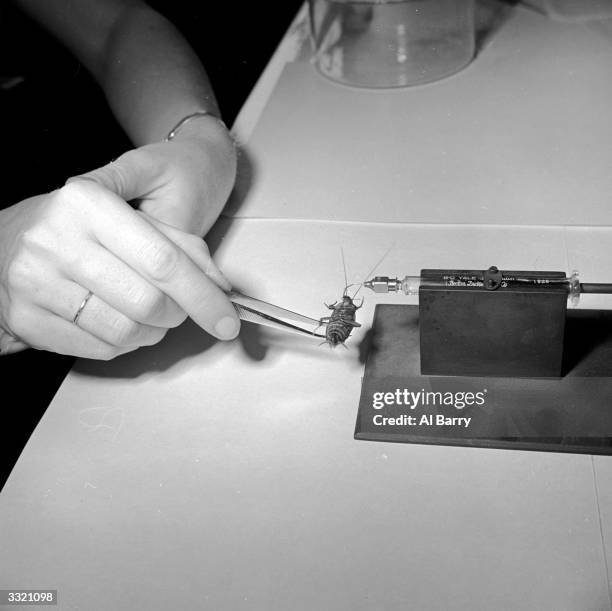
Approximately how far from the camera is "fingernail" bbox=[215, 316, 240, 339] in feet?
1.59

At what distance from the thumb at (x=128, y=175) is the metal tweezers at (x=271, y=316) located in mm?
120

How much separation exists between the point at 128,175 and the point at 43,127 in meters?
0.08

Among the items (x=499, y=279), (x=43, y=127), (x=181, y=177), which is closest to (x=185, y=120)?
(x=181, y=177)

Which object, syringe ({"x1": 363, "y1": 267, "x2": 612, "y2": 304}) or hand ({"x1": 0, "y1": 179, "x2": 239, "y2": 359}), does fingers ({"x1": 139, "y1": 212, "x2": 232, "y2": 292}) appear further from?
syringe ({"x1": 363, "y1": 267, "x2": 612, "y2": 304})

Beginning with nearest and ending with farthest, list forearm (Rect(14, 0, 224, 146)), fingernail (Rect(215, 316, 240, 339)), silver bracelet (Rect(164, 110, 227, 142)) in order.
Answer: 1. fingernail (Rect(215, 316, 240, 339))
2. forearm (Rect(14, 0, 224, 146))
3. silver bracelet (Rect(164, 110, 227, 142))

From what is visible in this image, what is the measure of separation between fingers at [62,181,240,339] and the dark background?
49mm

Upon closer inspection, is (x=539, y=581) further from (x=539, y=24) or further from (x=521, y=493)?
(x=539, y=24)

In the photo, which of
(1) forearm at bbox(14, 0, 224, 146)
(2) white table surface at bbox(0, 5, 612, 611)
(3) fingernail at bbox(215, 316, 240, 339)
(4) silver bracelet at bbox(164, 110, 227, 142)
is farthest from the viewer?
(4) silver bracelet at bbox(164, 110, 227, 142)

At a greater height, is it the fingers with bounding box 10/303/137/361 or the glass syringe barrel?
the glass syringe barrel

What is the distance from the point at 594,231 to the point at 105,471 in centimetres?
43

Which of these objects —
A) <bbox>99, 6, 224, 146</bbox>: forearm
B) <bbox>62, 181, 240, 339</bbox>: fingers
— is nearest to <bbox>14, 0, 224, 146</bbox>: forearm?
<bbox>99, 6, 224, 146</bbox>: forearm

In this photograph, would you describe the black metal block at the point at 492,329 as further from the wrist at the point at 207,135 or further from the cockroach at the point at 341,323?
the wrist at the point at 207,135

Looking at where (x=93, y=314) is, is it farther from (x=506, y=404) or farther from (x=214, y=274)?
(x=506, y=404)

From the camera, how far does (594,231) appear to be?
604 mm
